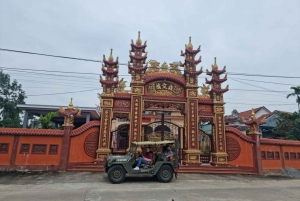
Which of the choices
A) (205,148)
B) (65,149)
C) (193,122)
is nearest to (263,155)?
(205,148)

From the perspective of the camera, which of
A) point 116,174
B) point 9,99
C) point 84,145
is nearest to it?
point 116,174

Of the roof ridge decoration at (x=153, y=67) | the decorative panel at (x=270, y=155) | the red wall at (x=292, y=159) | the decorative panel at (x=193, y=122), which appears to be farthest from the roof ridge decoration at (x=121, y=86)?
the red wall at (x=292, y=159)

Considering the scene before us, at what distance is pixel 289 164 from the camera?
1357cm

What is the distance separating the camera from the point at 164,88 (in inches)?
531

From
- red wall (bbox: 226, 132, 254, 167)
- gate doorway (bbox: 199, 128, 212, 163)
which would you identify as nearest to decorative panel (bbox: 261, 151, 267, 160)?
red wall (bbox: 226, 132, 254, 167)

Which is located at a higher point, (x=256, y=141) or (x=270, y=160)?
(x=256, y=141)

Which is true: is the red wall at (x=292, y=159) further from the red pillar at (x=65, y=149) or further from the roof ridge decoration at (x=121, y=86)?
the red pillar at (x=65, y=149)

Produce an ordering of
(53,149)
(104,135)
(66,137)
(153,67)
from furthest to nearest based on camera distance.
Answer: (153,67) → (104,135) → (66,137) → (53,149)

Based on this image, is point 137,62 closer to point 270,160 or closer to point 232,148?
point 232,148

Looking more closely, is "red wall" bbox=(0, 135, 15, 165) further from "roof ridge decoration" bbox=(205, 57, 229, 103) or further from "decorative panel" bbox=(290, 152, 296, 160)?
"decorative panel" bbox=(290, 152, 296, 160)

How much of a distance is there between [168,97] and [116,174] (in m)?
6.53

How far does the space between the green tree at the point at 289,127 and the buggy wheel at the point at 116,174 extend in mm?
16493

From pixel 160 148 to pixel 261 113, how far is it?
85.3ft

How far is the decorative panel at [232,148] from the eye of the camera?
42.5 ft
